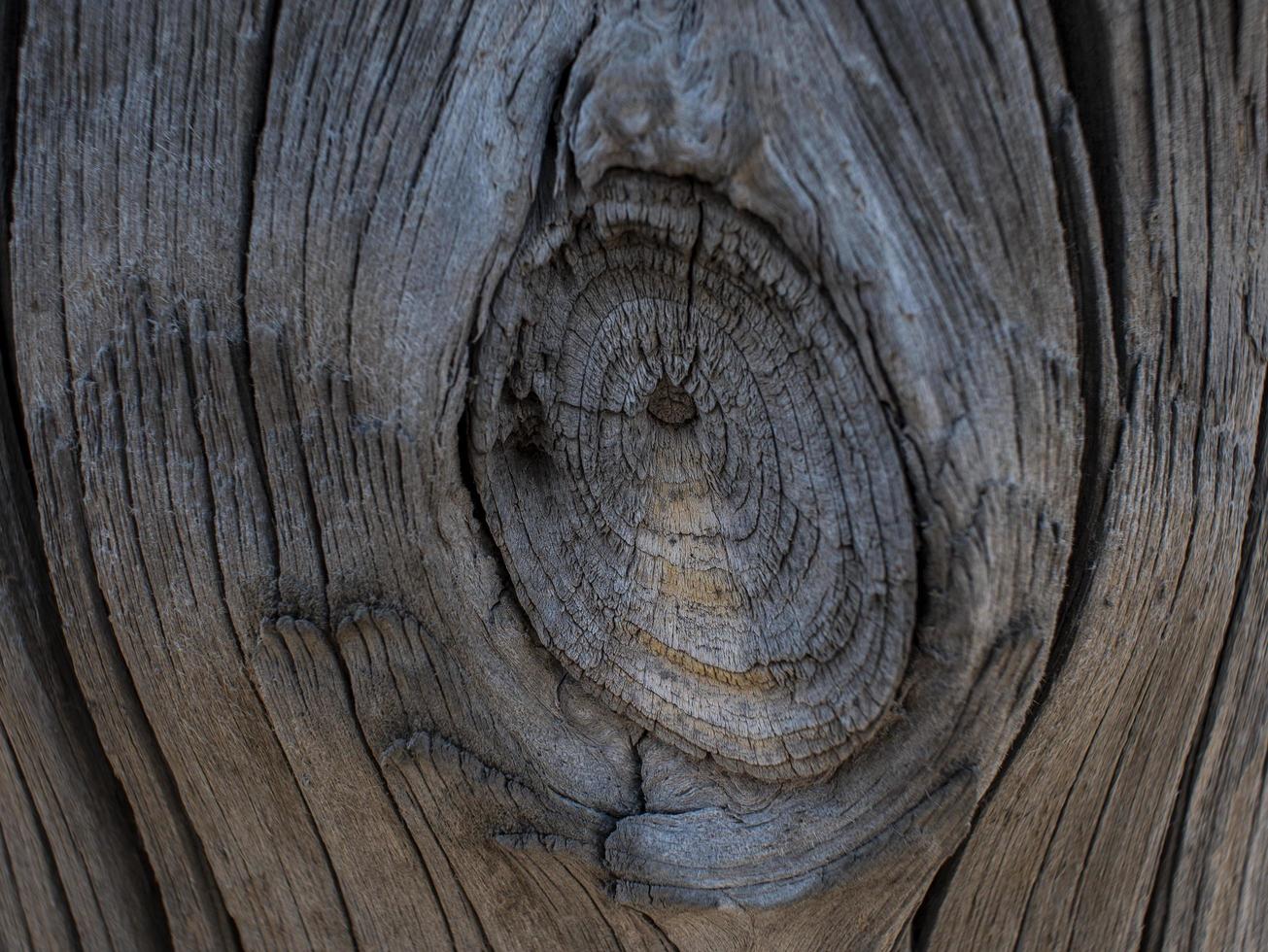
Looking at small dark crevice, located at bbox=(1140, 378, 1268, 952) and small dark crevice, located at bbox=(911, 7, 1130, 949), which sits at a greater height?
small dark crevice, located at bbox=(911, 7, 1130, 949)

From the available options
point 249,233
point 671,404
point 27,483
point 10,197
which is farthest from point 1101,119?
point 27,483

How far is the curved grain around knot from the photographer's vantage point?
3.56 ft

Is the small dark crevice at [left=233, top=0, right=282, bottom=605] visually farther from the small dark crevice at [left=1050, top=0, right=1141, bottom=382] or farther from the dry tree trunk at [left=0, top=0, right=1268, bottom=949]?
the small dark crevice at [left=1050, top=0, right=1141, bottom=382]

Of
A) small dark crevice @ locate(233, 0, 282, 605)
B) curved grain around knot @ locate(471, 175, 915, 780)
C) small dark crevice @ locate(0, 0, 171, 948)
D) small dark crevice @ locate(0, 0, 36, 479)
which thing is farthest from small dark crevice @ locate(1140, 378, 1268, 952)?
small dark crevice @ locate(0, 0, 36, 479)

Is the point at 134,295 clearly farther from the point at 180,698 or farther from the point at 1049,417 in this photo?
the point at 1049,417

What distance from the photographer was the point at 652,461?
1268 mm

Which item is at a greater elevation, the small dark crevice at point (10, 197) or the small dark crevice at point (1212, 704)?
the small dark crevice at point (10, 197)

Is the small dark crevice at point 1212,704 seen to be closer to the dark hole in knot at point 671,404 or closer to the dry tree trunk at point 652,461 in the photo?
the dry tree trunk at point 652,461

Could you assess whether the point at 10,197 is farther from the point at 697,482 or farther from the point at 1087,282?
the point at 1087,282

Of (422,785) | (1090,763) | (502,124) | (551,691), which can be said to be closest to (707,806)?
(551,691)

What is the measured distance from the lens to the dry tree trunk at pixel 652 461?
1.04 meters

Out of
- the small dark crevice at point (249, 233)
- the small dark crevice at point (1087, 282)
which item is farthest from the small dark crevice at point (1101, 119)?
the small dark crevice at point (249, 233)

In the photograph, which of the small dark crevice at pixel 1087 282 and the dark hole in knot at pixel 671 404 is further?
the dark hole in knot at pixel 671 404

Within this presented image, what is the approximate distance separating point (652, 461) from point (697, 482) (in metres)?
0.07
